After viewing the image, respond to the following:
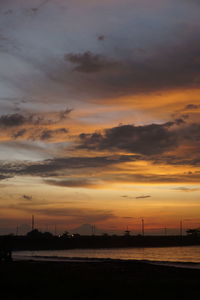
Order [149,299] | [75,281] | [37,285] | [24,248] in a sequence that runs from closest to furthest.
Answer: [149,299] < [37,285] < [75,281] < [24,248]

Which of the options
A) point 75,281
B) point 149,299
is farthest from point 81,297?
point 75,281

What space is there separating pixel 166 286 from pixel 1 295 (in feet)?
36.8

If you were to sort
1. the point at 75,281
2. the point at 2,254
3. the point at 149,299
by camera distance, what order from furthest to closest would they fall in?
1. the point at 2,254
2. the point at 75,281
3. the point at 149,299

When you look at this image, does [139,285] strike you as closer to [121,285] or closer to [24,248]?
[121,285]

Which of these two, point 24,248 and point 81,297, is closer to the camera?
point 81,297

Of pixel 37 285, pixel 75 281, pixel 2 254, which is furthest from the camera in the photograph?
pixel 2 254

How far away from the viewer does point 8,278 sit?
103ft

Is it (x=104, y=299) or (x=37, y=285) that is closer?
(x=104, y=299)

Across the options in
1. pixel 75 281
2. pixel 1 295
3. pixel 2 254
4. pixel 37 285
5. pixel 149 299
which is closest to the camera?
pixel 149 299

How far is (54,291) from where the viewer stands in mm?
24656

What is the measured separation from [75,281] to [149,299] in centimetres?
937

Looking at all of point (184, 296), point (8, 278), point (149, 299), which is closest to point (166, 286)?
point (184, 296)

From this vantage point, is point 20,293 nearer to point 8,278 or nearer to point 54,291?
point 54,291

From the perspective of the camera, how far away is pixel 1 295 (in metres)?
23.6
